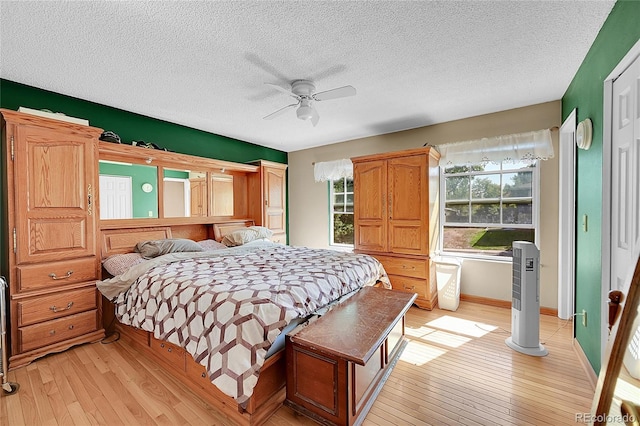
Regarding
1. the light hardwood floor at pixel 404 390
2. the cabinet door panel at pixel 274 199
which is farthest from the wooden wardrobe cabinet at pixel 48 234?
the cabinet door panel at pixel 274 199

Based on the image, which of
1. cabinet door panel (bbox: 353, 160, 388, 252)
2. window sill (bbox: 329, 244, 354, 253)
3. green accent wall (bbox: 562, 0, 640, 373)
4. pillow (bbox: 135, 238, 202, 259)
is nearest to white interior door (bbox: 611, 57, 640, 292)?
green accent wall (bbox: 562, 0, 640, 373)

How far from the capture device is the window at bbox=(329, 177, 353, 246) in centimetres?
499

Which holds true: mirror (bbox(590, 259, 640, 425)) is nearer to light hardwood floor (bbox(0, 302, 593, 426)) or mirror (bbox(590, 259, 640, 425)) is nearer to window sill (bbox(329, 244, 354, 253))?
light hardwood floor (bbox(0, 302, 593, 426))

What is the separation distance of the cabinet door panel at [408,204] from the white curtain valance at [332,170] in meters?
1.15

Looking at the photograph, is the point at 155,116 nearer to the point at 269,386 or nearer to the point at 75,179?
the point at 75,179

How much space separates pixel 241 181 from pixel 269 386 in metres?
3.41

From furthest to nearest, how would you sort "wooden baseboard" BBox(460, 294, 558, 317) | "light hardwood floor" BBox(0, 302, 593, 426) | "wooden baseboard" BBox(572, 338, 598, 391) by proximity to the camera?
"wooden baseboard" BBox(460, 294, 558, 317), "wooden baseboard" BBox(572, 338, 598, 391), "light hardwood floor" BBox(0, 302, 593, 426)

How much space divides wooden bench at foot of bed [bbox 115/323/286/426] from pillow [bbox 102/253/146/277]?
34.9 inches

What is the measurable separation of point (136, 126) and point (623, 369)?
4380mm

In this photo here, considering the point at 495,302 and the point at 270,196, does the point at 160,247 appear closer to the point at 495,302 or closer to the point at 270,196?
the point at 270,196

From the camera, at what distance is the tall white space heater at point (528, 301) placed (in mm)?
2424

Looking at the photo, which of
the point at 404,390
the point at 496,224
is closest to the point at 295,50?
the point at 404,390

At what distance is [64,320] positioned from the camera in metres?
2.46

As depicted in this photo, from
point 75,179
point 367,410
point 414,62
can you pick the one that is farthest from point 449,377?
point 75,179
